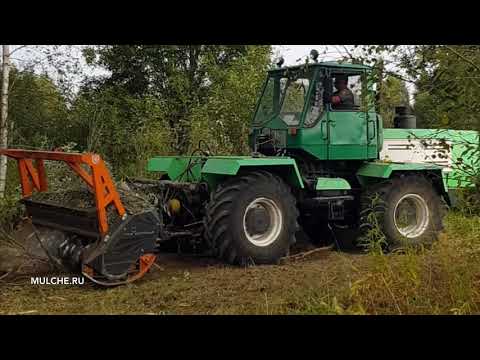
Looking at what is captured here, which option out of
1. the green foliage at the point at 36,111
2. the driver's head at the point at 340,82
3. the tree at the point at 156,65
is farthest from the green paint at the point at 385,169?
the tree at the point at 156,65

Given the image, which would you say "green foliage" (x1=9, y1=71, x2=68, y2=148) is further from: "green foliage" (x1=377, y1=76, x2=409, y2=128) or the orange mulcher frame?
"green foliage" (x1=377, y1=76, x2=409, y2=128)

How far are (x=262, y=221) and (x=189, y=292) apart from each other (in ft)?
5.51

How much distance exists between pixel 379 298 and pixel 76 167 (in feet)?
10.4

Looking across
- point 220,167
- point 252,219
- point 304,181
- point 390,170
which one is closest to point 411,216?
point 390,170

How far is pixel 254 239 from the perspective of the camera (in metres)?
7.34

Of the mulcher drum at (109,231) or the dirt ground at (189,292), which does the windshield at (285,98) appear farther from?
the mulcher drum at (109,231)

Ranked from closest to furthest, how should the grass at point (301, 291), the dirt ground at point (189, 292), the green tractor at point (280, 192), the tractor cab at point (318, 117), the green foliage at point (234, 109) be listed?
the grass at point (301, 291) < the dirt ground at point (189, 292) < the green tractor at point (280, 192) < the tractor cab at point (318, 117) < the green foliage at point (234, 109)

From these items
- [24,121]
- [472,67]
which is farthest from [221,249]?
[24,121]

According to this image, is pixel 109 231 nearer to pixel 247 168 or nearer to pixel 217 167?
pixel 217 167

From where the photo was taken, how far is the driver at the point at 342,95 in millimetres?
8213

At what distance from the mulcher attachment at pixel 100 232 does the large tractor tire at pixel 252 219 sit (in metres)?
0.92

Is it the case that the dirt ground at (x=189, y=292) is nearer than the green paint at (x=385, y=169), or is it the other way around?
the dirt ground at (x=189, y=292)

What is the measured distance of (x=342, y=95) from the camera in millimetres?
8281

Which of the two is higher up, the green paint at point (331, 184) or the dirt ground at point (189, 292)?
the green paint at point (331, 184)
